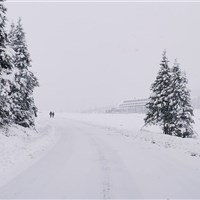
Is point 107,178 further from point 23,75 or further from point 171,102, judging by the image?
point 171,102

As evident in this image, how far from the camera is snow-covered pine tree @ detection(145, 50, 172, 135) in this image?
3039 centimetres

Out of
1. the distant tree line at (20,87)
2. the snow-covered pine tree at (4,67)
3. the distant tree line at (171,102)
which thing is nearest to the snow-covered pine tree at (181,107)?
the distant tree line at (171,102)

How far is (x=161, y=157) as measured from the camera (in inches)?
497

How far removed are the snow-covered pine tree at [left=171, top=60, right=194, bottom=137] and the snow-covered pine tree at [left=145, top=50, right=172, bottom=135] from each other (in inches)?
21.7

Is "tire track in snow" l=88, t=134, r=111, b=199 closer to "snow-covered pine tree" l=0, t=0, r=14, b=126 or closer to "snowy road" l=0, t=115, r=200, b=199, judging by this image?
"snowy road" l=0, t=115, r=200, b=199

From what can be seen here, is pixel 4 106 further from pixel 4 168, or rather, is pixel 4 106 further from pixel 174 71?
pixel 174 71

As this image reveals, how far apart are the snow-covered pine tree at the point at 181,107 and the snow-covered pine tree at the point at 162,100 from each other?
0.55 meters

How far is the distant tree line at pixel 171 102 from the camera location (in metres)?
29.9

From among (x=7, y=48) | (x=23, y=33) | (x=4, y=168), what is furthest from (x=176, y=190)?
(x=23, y=33)

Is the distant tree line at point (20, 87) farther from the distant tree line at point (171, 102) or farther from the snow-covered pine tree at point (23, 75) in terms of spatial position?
the distant tree line at point (171, 102)

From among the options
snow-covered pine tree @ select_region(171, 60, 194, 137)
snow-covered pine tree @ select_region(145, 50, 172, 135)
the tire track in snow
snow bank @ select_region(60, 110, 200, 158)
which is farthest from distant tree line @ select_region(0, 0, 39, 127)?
snow-covered pine tree @ select_region(171, 60, 194, 137)

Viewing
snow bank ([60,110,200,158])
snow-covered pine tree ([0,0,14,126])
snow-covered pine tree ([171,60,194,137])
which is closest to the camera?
snow-covered pine tree ([0,0,14,126])

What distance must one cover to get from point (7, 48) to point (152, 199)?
1160 cm

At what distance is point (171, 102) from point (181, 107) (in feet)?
4.00
